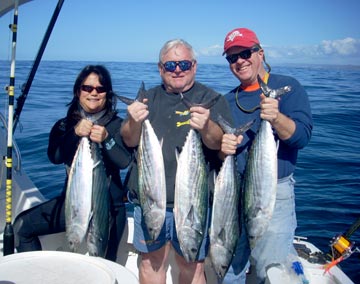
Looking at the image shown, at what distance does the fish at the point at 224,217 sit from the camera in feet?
8.16

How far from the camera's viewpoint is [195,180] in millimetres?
2426

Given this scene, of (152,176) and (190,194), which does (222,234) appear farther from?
(152,176)

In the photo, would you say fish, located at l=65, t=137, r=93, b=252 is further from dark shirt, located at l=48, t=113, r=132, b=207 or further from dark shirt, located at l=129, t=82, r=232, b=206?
dark shirt, located at l=129, t=82, r=232, b=206

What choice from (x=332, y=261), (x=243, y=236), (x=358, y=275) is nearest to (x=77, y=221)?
(x=243, y=236)

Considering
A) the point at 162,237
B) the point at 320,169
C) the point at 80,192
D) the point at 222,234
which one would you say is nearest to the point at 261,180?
the point at 222,234

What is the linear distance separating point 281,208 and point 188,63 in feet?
4.12

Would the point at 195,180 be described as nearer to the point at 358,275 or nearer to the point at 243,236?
the point at 243,236

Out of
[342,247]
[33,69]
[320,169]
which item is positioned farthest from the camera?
[320,169]

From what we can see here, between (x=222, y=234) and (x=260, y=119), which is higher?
(x=260, y=119)

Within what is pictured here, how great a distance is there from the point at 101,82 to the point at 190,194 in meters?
1.09

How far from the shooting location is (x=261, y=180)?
96.7 inches

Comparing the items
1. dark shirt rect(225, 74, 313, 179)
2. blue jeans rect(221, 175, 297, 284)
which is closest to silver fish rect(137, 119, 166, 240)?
dark shirt rect(225, 74, 313, 179)

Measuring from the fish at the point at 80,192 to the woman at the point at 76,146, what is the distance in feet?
0.50

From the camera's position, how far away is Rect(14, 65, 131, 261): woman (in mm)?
2666
